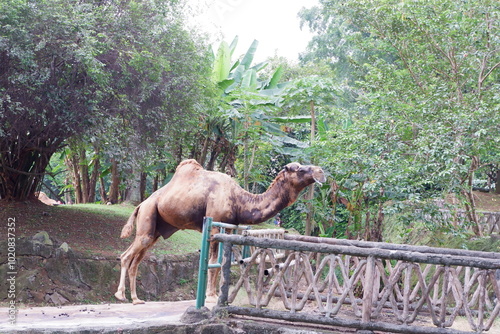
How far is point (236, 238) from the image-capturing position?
5.46 meters

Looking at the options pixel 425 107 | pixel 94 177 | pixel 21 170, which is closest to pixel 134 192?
pixel 94 177

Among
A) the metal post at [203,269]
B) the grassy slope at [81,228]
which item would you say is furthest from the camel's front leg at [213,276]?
the grassy slope at [81,228]

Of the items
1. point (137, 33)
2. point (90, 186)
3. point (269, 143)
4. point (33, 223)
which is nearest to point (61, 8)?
point (137, 33)

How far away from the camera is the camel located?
22.6ft

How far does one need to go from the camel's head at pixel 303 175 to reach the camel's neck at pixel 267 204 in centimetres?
12

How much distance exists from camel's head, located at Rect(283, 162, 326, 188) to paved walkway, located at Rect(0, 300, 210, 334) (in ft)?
7.66

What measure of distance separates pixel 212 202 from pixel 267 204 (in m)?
0.77

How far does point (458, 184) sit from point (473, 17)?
14.1 ft

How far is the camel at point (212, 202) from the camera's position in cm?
689

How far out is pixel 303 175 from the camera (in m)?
6.92

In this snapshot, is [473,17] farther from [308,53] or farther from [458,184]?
[308,53]

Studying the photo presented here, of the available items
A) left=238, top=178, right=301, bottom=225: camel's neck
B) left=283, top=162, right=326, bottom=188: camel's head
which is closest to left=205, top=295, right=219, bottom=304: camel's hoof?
left=238, top=178, right=301, bottom=225: camel's neck

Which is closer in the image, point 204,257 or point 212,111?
point 204,257

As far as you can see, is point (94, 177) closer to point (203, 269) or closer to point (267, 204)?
point (267, 204)
